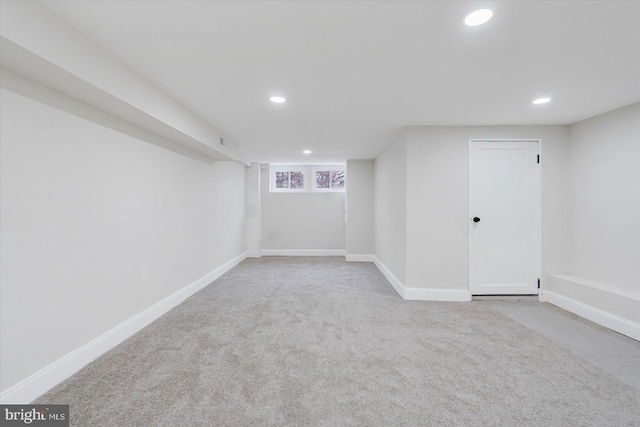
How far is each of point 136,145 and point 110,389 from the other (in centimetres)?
205

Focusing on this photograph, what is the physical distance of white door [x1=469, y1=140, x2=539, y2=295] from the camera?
3.55 metres

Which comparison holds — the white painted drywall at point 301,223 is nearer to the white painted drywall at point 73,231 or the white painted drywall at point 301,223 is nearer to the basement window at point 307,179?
the basement window at point 307,179

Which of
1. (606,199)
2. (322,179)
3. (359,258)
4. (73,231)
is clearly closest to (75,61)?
(73,231)

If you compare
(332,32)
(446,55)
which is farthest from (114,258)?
(446,55)

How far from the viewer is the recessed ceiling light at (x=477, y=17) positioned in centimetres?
148

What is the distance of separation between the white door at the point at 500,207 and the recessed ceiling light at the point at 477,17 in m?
2.25

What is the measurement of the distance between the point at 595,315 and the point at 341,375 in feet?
9.60

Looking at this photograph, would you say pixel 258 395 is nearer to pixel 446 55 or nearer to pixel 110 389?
pixel 110 389

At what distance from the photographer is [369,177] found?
20.0 ft

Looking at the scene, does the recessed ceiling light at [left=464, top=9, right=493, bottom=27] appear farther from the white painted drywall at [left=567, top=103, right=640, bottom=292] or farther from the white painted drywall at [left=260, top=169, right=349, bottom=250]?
the white painted drywall at [left=260, top=169, right=349, bottom=250]

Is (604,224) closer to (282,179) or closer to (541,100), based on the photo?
(541,100)

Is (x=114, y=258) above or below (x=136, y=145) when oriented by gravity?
below

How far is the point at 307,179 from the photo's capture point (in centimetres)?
695

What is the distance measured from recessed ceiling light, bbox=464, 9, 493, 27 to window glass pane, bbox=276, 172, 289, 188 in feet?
18.8
